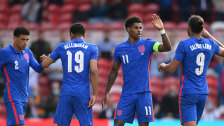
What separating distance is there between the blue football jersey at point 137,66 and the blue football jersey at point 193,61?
2.13 ft

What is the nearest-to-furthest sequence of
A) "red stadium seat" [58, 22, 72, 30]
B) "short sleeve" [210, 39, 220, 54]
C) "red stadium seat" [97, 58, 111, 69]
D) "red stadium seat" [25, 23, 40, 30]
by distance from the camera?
"short sleeve" [210, 39, 220, 54] → "red stadium seat" [97, 58, 111, 69] → "red stadium seat" [58, 22, 72, 30] → "red stadium seat" [25, 23, 40, 30]

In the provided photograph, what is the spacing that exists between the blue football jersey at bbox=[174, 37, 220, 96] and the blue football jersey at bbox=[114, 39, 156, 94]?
65cm

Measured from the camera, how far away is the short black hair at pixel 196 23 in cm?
789

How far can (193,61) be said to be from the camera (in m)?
7.97

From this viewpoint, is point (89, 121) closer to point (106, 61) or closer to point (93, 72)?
point (93, 72)

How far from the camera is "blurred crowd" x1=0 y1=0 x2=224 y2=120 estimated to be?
14461 mm

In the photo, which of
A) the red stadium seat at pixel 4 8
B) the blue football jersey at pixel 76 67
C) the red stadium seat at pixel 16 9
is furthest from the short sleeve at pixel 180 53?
the red stadium seat at pixel 4 8

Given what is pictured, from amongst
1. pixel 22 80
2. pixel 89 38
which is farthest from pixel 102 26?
pixel 22 80

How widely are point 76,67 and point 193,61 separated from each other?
78.1 inches

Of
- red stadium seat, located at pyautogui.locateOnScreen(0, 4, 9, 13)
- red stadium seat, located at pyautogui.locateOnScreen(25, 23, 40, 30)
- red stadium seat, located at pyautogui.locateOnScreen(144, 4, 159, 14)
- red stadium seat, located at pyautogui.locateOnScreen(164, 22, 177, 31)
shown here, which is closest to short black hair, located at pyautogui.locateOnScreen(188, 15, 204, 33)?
red stadium seat, located at pyautogui.locateOnScreen(164, 22, 177, 31)

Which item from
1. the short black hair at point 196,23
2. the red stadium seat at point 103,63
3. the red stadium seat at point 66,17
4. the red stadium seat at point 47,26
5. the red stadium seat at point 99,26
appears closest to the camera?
the short black hair at point 196,23

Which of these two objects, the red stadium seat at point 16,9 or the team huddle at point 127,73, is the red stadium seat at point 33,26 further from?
the team huddle at point 127,73

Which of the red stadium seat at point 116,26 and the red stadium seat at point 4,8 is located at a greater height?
the red stadium seat at point 4,8

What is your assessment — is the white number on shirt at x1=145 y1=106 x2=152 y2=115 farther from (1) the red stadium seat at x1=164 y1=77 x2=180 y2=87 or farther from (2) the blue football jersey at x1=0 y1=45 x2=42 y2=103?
(1) the red stadium seat at x1=164 y1=77 x2=180 y2=87
